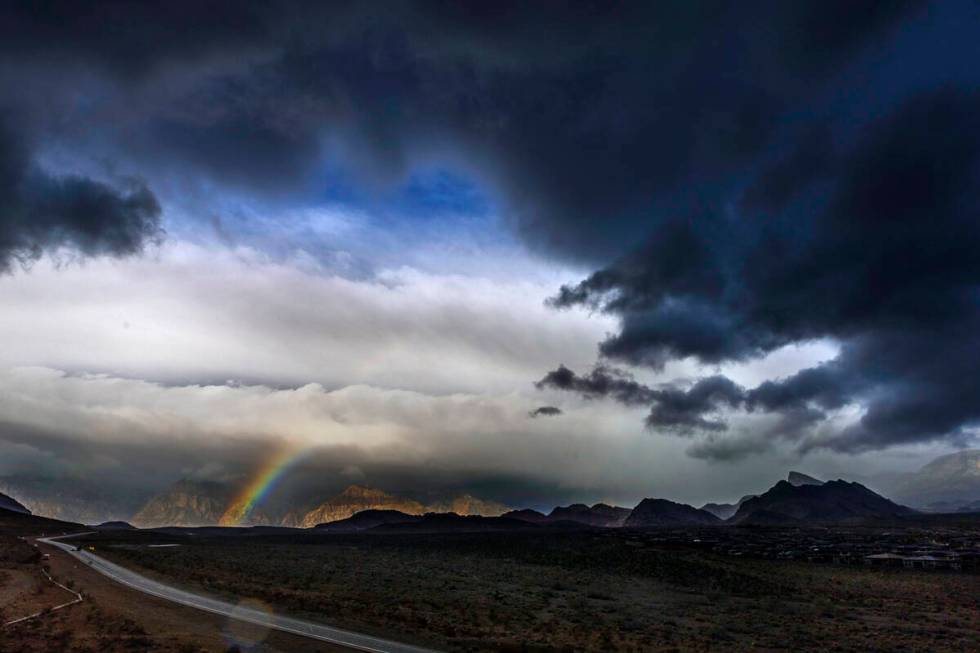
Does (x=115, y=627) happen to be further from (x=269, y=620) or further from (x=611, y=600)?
(x=611, y=600)

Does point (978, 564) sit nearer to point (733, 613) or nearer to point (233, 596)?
point (733, 613)

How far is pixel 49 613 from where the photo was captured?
1608 inches

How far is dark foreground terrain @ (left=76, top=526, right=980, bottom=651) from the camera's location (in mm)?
40250

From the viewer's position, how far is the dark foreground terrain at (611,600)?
40250 mm

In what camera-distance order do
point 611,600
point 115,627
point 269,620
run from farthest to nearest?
point 611,600 < point 269,620 < point 115,627

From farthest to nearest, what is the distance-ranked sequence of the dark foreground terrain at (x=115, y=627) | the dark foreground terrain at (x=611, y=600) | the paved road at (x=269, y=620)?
the dark foreground terrain at (x=611, y=600) < the paved road at (x=269, y=620) < the dark foreground terrain at (x=115, y=627)

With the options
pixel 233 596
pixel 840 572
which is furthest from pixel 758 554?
pixel 233 596

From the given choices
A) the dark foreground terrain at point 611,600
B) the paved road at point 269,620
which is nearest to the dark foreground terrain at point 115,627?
the paved road at point 269,620

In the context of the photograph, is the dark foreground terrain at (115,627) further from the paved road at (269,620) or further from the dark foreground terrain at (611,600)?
the dark foreground terrain at (611,600)

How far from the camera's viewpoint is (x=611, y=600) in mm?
59781

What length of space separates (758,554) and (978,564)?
33.3 meters

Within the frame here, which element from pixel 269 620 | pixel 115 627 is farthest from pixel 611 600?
pixel 115 627

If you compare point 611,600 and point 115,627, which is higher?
point 115,627

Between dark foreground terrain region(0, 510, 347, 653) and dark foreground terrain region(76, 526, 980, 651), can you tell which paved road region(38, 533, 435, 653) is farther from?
dark foreground terrain region(76, 526, 980, 651)
